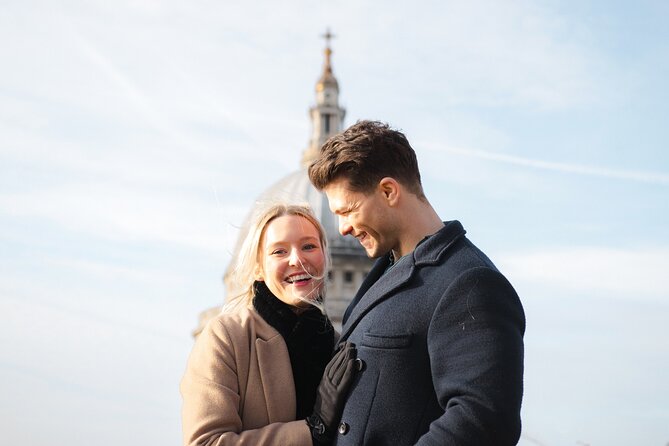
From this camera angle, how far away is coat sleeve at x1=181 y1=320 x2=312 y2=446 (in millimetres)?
5148

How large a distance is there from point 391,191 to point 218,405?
54.7 inches

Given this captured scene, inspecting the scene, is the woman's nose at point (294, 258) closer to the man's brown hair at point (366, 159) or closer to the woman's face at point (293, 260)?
the woman's face at point (293, 260)

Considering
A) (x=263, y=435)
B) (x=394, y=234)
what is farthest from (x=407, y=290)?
(x=263, y=435)

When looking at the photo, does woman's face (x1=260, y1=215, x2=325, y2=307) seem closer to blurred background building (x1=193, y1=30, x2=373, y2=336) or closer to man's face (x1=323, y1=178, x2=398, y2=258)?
man's face (x1=323, y1=178, x2=398, y2=258)

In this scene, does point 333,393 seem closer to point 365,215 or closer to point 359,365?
point 359,365

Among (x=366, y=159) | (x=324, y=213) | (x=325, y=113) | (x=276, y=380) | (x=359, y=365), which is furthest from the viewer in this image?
(x=325, y=113)

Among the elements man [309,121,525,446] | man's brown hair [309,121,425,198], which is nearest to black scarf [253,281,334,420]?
man [309,121,525,446]

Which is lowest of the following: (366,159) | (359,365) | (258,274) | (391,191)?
(359,365)

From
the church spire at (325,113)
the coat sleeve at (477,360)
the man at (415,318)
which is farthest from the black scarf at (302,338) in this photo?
the church spire at (325,113)

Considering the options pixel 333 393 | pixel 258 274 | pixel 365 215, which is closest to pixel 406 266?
pixel 365 215

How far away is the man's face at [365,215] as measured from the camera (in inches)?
201

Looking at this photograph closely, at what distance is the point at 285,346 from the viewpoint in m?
5.62

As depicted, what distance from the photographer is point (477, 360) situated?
4523 mm

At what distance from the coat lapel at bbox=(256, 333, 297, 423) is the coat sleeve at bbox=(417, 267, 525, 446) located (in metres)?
1.05
